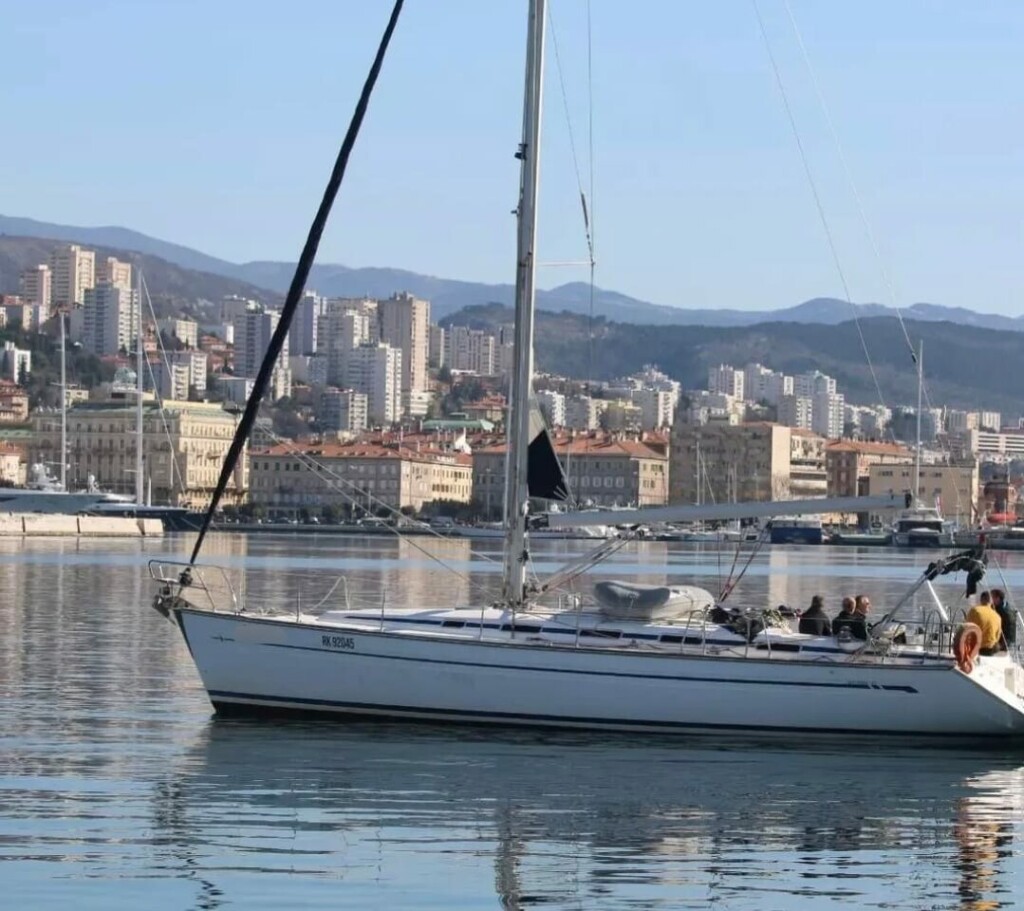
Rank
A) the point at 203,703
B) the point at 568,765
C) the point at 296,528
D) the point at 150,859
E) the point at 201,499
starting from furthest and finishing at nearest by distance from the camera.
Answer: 1. the point at 201,499
2. the point at 296,528
3. the point at 203,703
4. the point at 568,765
5. the point at 150,859

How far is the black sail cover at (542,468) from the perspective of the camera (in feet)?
69.9

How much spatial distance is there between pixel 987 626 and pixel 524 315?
4.93 meters

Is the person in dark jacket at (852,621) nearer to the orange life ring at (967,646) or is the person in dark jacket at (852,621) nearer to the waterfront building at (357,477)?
the orange life ring at (967,646)

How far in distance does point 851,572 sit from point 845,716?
5728 centimetres

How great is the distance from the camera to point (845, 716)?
20.3m

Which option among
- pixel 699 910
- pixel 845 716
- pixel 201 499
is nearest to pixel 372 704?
pixel 845 716

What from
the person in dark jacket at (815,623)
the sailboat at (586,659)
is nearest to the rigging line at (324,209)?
the sailboat at (586,659)

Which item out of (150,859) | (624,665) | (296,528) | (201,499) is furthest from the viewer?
(201,499)

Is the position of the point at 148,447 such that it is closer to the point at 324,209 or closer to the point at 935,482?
the point at 935,482

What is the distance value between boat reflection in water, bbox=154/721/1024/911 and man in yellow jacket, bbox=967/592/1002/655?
40.0 inches

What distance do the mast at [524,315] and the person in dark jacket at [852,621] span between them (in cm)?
285

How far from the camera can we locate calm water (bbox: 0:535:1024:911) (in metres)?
14.1

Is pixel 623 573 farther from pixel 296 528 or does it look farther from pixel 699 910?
pixel 296 528

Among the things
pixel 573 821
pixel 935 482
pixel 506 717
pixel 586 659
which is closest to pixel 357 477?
pixel 935 482
